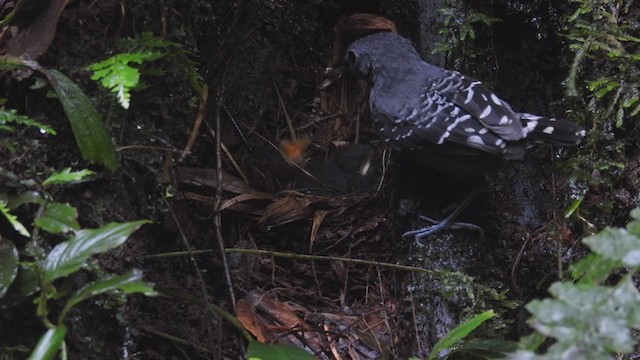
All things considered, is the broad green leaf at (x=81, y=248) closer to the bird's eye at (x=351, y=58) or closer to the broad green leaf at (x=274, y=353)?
the broad green leaf at (x=274, y=353)

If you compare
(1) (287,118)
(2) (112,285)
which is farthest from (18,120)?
(1) (287,118)

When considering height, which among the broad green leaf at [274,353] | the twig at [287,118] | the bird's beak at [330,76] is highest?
the bird's beak at [330,76]

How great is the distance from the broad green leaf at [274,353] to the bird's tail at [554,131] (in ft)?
3.65

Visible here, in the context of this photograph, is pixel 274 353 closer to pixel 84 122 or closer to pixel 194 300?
pixel 194 300

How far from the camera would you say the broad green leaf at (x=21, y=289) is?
1.83 metres

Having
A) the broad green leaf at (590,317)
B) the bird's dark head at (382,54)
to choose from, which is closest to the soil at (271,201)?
the bird's dark head at (382,54)

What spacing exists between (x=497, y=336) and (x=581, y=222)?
0.53 m

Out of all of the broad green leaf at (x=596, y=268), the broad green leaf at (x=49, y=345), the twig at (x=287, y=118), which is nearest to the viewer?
the broad green leaf at (x=596, y=268)

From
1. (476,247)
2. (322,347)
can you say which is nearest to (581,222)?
(476,247)

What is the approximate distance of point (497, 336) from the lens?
2492 mm

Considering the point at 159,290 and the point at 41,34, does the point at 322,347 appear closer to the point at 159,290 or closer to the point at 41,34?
the point at 159,290

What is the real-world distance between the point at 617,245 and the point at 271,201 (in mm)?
1944

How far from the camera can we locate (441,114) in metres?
2.66

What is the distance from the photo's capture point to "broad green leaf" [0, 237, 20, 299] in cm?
181
